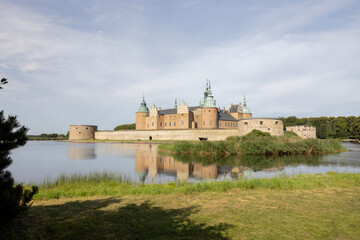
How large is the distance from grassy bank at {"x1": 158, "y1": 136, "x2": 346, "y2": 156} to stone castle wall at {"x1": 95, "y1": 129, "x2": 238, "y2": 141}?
1606 cm

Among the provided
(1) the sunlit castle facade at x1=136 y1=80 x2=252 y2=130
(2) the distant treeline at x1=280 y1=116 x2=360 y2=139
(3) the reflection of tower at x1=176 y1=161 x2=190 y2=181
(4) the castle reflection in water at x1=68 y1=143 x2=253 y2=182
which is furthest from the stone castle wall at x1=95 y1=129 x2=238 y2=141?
(2) the distant treeline at x1=280 y1=116 x2=360 y2=139

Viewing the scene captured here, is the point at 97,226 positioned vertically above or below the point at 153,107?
below

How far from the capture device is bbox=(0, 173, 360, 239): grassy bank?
12.0 ft

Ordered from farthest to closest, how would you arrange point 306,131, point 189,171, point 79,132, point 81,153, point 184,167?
point 79,132 → point 306,131 → point 81,153 → point 184,167 → point 189,171

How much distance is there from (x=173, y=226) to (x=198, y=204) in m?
1.42

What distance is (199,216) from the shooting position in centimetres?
446

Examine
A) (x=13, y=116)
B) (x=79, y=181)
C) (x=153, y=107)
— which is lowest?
(x=79, y=181)

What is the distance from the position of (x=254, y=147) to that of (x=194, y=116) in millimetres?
32826

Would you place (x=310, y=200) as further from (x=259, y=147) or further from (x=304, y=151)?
(x=304, y=151)

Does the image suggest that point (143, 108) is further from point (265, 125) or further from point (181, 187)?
point (181, 187)

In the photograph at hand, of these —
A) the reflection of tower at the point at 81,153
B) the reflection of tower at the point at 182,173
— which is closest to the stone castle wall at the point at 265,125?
the reflection of tower at the point at 81,153

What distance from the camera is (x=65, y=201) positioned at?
5.79m

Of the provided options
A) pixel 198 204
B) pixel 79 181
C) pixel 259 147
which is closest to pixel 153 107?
pixel 259 147

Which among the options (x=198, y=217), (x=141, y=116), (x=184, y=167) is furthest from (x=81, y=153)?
(x=141, y=116)
